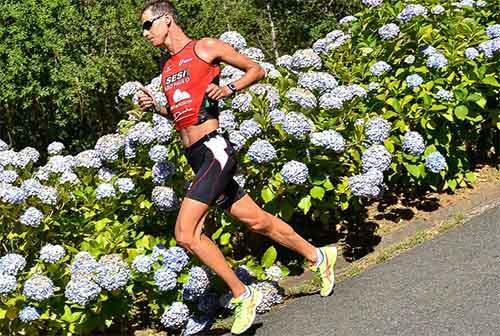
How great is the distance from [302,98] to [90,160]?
1390mm

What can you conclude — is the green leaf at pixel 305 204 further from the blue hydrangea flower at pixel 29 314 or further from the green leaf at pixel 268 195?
the blue hydrangea flower at pixel 29 314

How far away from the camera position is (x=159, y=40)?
4.88m

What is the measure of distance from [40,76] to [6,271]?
2.60 metres

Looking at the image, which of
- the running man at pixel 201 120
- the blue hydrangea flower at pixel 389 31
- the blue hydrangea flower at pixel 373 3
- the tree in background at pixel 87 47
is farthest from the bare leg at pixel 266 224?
the tree in background at pixel 87 47

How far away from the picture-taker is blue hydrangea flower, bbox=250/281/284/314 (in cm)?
526

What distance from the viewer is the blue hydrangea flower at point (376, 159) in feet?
18.4

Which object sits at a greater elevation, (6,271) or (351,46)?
(6,271)

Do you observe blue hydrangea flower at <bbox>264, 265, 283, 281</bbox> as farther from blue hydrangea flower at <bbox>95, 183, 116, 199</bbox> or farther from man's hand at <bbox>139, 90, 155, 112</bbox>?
man's hand at <bbox>139, 90, 155, 112</bbox>

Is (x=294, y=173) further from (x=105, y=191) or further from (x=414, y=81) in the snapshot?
(x=414, y=81)

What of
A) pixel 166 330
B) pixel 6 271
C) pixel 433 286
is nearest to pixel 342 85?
pixel 433 286

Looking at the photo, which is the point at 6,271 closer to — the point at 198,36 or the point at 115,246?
the point at 115,246

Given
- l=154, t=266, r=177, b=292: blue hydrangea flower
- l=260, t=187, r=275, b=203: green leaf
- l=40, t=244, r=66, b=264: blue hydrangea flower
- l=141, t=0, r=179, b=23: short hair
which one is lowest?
l=260, t=187, r=275, b=203: green leaf

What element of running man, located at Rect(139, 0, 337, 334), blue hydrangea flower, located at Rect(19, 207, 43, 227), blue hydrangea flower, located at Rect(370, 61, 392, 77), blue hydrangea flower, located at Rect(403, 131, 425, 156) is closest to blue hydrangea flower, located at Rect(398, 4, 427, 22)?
blue hydrangea flower, located at Rect(370, 61, 392, 77)

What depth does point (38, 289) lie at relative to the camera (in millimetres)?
4848
